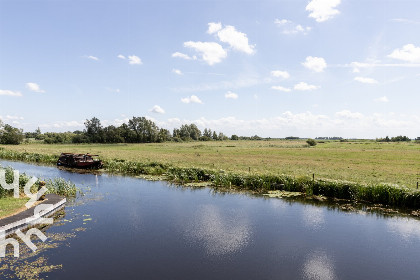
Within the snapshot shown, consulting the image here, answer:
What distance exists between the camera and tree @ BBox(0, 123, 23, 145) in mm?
122062

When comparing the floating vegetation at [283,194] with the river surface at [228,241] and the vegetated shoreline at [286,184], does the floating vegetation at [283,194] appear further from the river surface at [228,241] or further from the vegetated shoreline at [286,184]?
the river surface at [228,241]

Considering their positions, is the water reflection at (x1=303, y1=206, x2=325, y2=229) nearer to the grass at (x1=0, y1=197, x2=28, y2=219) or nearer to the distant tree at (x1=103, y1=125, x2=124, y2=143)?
the grass at (x1=0, y1=197, x2=28, y2=219)

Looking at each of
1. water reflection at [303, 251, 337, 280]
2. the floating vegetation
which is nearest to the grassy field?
the floating vegetation

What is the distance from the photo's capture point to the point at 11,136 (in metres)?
122

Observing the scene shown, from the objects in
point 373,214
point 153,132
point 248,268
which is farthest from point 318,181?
point 153,132

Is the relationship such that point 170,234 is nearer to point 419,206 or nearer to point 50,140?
point 419,206

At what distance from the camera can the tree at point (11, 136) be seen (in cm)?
12206

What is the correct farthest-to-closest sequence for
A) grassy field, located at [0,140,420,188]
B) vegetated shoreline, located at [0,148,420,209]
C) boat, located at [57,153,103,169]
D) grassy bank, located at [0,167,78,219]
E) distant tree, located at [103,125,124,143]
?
1. distant tree, located at [103,125,124,143]
2. boat, located at [57,153,103,169]
3. grassy field, located at [0,140,420,188]
4. vegetated shoreline, located at [0,148,420,209]
5. grassy bank, located at [0,167,78,219]

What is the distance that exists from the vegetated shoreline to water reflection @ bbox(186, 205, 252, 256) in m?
10.2

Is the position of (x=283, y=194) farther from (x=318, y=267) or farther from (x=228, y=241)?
(x=318, y=267)

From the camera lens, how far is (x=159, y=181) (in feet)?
121

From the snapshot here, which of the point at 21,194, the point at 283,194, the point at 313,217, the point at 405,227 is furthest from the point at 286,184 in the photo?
the point at 21,194

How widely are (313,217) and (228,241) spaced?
29.8ft

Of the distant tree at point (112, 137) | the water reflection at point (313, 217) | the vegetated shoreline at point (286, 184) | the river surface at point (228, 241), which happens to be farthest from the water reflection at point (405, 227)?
the distant tree at point (112, 137)
